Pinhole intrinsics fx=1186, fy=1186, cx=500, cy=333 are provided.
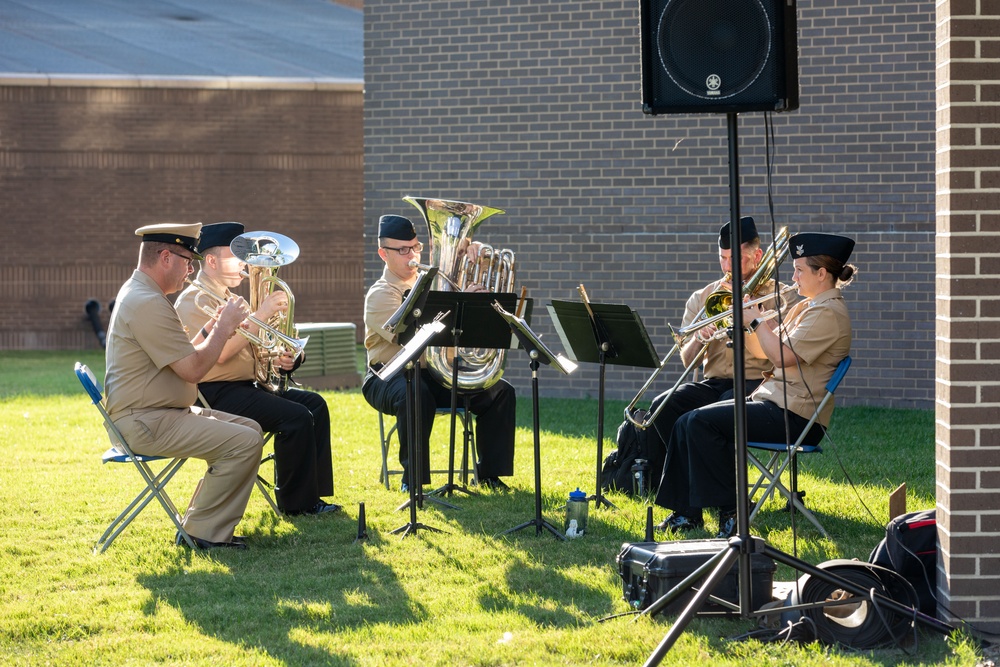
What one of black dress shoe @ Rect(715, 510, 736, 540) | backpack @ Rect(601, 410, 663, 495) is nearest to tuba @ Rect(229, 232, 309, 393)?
backpack @ Rect(601, 410, 663, 495)

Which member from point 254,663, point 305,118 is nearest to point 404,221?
point 254,663

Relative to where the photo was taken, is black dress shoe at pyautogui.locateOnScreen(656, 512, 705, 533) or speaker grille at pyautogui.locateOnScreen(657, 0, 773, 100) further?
black dress shoe at pyautogui.locateOnScreen(656, 512, 705, 533)

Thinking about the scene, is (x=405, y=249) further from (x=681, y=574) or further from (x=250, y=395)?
(x=681, y=574)

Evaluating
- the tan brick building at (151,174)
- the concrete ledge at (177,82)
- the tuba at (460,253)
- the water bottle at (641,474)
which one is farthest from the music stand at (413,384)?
the concrete ledge at (177,82)

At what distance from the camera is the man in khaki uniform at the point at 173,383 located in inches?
251

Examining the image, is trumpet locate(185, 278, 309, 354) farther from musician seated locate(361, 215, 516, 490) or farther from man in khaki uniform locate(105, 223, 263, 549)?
musician seated locate(361, 215, 516, 490)

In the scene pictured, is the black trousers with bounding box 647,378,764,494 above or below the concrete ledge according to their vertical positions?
below

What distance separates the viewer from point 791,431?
6.70 metres

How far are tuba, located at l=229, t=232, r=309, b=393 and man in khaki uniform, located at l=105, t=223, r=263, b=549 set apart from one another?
15.1 inches

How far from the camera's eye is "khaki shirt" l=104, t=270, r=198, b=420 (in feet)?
20.9

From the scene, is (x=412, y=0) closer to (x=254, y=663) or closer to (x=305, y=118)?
(x=305, y=118)

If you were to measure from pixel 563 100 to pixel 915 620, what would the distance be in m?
8.96

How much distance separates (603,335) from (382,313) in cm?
167

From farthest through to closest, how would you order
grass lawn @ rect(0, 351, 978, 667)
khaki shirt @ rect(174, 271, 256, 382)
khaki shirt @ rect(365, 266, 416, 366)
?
khaki shirt @ rect(365, 266, 416, 366), khaki shirt @ rect(174, 271, 256, 382), grass lawn @ rect(0, 351, 978, 667)
